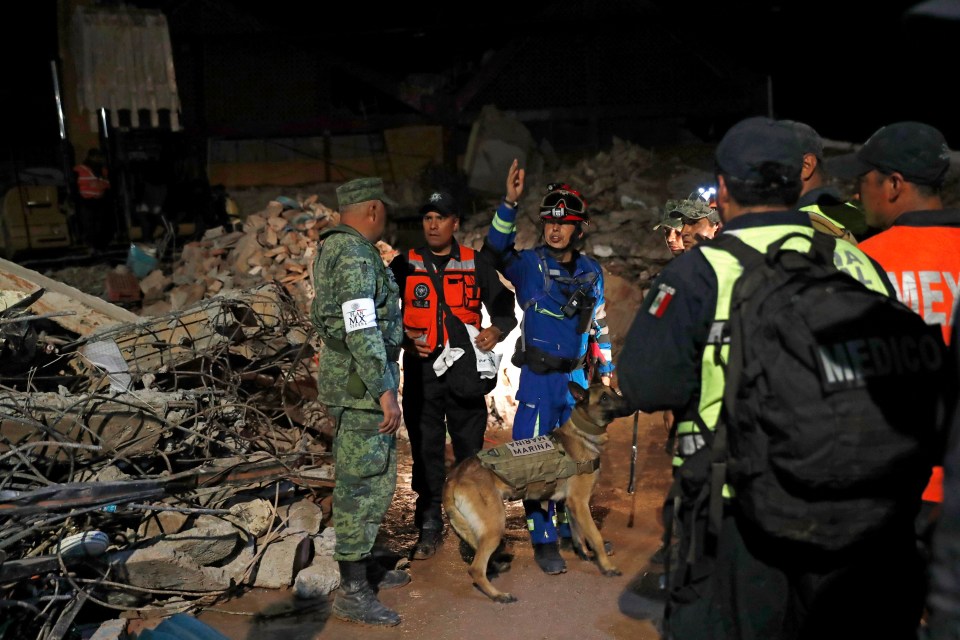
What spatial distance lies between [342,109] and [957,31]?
14199 mm

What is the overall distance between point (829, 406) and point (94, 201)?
12362mm

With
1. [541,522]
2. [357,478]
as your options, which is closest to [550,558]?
[541,522]

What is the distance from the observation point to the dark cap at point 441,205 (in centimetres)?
546

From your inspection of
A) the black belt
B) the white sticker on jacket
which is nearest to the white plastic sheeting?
the black belt

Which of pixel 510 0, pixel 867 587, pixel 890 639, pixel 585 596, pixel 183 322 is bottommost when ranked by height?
pixel 585 596

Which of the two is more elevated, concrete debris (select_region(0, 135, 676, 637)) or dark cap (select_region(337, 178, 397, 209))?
dark cap (select_region(337, 178, 397, 209))

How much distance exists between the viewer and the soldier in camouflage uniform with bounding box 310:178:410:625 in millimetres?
4555

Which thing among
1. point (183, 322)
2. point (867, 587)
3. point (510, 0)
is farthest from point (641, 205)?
point (867, 587)

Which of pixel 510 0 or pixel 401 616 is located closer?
pixel 401 616

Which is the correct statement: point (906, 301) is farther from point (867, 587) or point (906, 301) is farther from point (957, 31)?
point (957, 31)

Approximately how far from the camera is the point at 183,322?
6.95m

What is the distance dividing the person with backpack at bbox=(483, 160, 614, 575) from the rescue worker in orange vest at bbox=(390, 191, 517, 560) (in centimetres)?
23

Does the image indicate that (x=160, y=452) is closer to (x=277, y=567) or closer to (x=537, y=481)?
(x=277, y=567)

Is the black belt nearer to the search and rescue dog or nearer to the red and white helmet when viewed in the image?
the search and rescue dog
